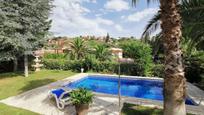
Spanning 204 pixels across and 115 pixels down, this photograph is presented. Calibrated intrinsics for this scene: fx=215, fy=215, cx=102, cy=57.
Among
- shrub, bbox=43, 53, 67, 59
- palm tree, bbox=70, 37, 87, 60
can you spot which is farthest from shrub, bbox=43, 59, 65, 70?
palm tree, bbox=70, 37, 87, 60

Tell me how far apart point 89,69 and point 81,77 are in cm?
380

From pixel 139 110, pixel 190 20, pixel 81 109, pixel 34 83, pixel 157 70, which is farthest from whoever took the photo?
A: pixel 157 70

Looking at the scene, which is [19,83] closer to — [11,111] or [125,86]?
[11,111]

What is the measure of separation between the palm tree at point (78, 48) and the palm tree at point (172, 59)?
23.1 meters

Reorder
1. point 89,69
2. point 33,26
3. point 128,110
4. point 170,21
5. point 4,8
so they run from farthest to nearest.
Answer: point 89,69 < point 33,26 < point 4,8 < point 128,110 < point 170,21

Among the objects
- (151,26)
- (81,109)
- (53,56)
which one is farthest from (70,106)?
(53,56)

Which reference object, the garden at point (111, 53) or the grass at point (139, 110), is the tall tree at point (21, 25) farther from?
the grass at point (139, 110)

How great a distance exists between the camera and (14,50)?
21312 mm

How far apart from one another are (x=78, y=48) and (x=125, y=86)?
12979mm

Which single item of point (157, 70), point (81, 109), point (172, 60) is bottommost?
point (81, 109)

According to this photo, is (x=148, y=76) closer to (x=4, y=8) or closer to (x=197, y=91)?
(x=197, y=91)

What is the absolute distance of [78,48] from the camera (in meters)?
30.4

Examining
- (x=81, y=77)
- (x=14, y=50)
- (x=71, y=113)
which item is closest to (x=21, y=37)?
(x=14, y=50)

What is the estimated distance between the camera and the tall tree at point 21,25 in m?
20.1
